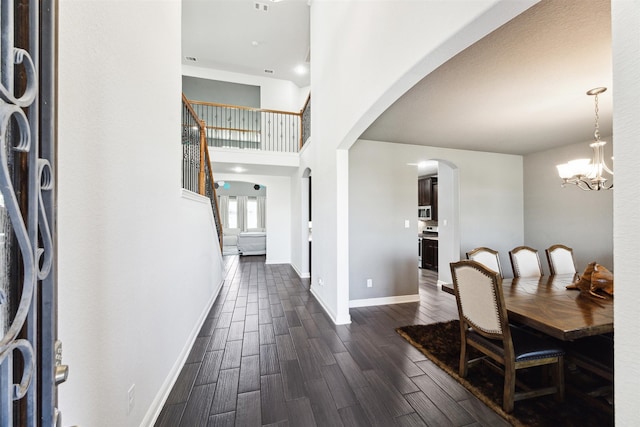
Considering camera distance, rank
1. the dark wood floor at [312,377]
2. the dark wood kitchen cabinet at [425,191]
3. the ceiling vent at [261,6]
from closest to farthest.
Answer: the dark wood floor at [312,377], the ceiling vent at [261,6], the dark wood kitchen cabinet at [425,191]

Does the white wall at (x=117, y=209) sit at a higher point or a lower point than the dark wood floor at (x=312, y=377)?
higher

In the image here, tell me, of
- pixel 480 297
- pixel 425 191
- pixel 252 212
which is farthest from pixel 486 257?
pixel 252 212

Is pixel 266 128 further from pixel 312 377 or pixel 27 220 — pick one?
pixel 27 220

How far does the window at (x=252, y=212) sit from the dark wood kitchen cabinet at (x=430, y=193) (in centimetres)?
759

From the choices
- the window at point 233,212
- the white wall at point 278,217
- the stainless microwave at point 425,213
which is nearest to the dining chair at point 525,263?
the stainless microwave at point 425,213

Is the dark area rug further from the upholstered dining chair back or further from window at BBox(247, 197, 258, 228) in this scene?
window at BBox(247, 197, 258, 228)

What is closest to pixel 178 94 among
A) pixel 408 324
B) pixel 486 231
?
pixel 408 324

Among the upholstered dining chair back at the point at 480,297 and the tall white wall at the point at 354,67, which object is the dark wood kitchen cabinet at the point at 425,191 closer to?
→ the tall white wall at the point at 354,67

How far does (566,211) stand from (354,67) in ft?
13.2

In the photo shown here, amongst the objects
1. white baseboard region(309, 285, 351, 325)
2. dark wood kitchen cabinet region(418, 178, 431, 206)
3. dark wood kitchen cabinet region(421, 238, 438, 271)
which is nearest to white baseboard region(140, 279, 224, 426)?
white baseboard region(309, 285, 351, 325)

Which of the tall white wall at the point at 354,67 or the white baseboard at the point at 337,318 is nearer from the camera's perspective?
the tall white wall at the point at 354,67

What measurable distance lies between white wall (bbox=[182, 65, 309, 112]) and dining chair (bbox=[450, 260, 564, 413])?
7587mm

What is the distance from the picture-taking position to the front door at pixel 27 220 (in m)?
0.43

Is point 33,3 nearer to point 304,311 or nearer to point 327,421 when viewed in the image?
point 327,421
